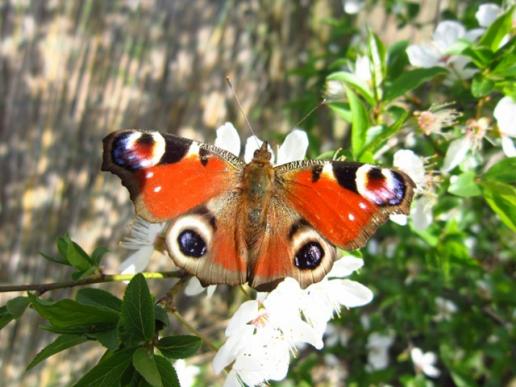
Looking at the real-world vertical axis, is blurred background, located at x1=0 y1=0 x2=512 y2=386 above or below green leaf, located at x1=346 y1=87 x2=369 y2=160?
below

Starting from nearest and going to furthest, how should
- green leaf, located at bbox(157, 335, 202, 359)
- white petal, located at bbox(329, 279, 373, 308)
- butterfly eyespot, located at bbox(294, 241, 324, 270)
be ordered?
green leaf, located at bbox(157, 335, 202, 359)
butterfly eyespot, located at bbox(294, 241, 324, 270)
white petal, located at bbox(329, 279, 373, 308)

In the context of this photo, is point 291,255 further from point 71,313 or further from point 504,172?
point 504,172

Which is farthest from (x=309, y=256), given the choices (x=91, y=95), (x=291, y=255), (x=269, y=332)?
(x=91, y=95)

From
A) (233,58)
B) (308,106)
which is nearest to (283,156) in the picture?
(308,106)

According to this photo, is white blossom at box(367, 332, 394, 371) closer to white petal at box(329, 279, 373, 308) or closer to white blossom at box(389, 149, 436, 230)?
white blossom at box(389, 149, 436, 230)

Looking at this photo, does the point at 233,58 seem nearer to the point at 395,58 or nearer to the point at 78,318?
the point at 395,58

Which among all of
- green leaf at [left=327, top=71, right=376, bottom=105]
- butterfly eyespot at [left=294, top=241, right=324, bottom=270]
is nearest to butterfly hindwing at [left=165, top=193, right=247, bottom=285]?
butterfly eyespot at [left=294, top=241, right=324, bottom=270]

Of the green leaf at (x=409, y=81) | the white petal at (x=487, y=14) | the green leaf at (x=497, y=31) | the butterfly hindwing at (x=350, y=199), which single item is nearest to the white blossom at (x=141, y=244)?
the butterfly hindwing at (x=350, y=199)
